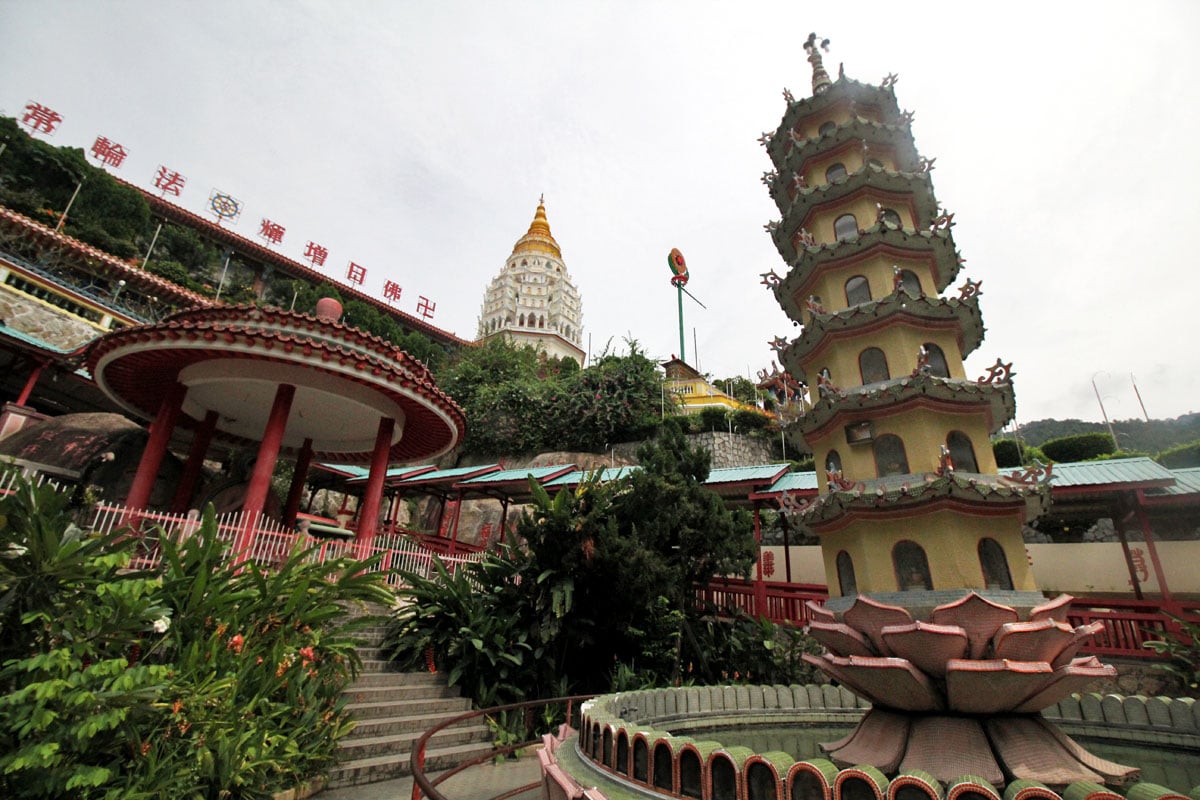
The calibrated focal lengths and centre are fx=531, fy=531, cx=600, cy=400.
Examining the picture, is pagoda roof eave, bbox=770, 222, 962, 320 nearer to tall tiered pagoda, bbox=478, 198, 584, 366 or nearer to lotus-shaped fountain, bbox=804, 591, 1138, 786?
lotus-shaped fountain, bbox=804, 591, 1138, 786

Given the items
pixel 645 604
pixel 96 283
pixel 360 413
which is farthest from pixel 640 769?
pixel 96 283

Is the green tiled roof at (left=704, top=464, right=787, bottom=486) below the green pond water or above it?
above

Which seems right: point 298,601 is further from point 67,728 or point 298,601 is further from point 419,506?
point 419,506

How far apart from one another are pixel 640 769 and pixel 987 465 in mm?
5885

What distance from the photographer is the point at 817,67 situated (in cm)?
973

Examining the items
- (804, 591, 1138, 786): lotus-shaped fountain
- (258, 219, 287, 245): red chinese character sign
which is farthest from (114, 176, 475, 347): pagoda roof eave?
(804, 591, 1138, 786): lotus-shaped fountain

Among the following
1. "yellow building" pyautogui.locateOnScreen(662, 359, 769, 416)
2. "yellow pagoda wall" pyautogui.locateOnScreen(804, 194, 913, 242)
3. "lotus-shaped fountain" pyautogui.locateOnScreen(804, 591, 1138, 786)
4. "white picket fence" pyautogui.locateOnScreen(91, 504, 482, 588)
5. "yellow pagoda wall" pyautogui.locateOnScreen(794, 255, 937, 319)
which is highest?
"yellow building" pyautogui.locateOnScreen(662, 359, 769, 416)

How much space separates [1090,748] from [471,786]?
21.4 ft

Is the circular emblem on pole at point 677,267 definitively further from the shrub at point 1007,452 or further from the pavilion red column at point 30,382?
the pavilion red column at point 30,382

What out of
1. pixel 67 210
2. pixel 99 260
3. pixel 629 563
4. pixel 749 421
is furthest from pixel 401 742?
pixel 67 210

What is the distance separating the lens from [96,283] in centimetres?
3014

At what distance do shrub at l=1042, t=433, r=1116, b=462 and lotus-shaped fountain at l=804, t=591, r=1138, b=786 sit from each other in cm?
2336

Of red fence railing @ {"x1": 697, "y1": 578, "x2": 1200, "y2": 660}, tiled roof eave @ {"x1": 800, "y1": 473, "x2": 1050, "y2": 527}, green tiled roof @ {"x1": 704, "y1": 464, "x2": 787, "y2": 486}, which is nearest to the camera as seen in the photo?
tiled roof eave @ {"x1": 800, "y1": 473, "x2": 1050, "y2": 527}

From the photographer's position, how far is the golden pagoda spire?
205 ft
